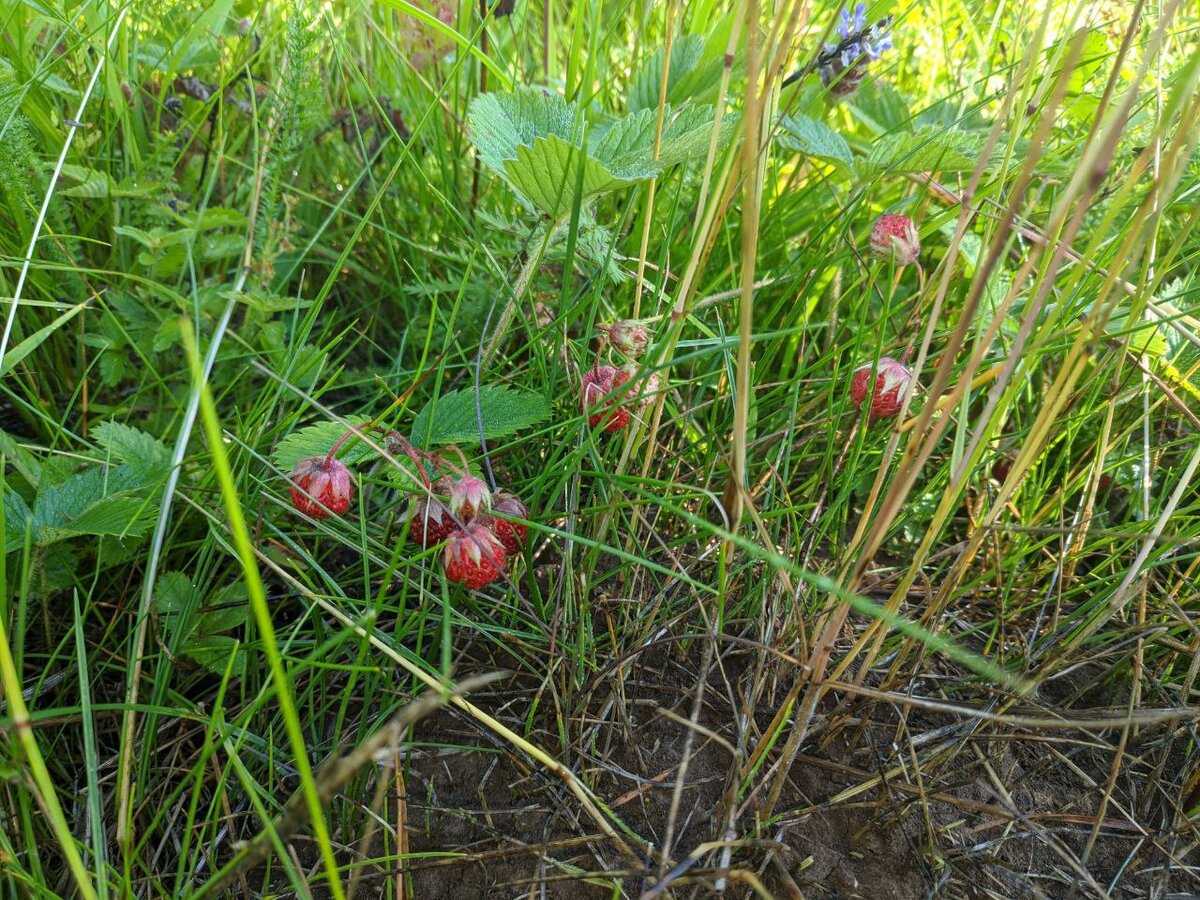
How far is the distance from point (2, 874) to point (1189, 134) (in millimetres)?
1203

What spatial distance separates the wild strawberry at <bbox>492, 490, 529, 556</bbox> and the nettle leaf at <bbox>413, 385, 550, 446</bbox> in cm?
8

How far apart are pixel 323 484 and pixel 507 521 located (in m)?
0.19

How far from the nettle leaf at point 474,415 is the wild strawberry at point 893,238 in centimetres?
42

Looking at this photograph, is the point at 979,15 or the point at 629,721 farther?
the point at 979,15

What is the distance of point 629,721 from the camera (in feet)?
3.17

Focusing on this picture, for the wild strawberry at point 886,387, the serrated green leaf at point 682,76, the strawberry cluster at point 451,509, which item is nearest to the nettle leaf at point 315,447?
the strawberry cluster at point 451,509

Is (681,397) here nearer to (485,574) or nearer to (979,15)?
(485,574)

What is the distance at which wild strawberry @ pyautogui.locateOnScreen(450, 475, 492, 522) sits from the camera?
854 mm

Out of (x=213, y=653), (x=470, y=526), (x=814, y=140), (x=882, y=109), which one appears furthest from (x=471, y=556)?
(x=882, y=109)

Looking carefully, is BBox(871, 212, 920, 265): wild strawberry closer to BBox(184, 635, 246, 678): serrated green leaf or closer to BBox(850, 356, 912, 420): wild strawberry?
BBox(850, 356, 912, 420): wild strawberry

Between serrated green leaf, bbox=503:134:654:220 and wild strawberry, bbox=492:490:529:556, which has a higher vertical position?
serrated green leaf, bbox=503:134:654:220

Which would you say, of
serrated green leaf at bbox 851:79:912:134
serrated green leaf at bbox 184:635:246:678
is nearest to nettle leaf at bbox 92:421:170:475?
serrated green leaf at bbox 184:635:246:678

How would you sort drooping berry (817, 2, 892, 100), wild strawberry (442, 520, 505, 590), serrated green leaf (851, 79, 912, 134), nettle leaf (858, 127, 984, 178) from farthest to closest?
serrated green leaf (851, 79, 912, 134), drooping berry (817, 2, 892, 100), nettle leaf (858, 127, 984, 178), wild strawberry (442, 520, 505, 590)

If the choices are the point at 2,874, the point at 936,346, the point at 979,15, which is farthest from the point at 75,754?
the point at 979,15
